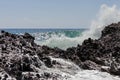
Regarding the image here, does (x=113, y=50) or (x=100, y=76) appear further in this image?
(x=113, y=50)

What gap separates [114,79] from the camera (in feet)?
48.9

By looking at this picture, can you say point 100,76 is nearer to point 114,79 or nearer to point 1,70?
point 114,79

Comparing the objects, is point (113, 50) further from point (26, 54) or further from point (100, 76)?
point (26, 54)

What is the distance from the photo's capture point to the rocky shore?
13.5 metres

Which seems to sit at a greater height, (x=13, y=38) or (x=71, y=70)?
(x=13, y=38)

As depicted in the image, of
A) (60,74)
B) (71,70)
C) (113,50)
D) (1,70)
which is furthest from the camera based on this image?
(113,50)

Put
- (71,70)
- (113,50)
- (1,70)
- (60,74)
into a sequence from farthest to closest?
(113,50) < (71,70) < (60,74) < (1,70)

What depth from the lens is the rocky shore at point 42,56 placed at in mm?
13547

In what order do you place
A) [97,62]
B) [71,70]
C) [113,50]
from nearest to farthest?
[71,70], [97,62], [113,50]

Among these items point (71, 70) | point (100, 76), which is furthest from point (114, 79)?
point (71, 70)

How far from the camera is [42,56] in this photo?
15852mm

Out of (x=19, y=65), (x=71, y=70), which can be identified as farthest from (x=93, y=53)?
(x=19, y=65)

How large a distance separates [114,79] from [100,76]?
540 millimetres

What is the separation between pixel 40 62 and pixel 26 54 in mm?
688
